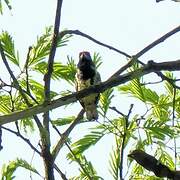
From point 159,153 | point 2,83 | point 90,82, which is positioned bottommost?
point 159,153

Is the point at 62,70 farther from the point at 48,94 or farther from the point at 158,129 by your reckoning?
the point at 48,94

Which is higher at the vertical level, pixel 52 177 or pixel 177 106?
pixel 177 106

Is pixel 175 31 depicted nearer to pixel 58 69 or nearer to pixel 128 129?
pixel 128 129

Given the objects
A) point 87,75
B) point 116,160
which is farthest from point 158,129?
point 87,75

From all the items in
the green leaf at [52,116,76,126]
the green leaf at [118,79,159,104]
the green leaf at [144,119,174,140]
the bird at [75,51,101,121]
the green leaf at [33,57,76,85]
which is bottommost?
the green leaf at [144,119,174,140]

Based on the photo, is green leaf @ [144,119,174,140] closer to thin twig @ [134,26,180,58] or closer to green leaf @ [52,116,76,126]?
green leaf @ [52,116,76,126]

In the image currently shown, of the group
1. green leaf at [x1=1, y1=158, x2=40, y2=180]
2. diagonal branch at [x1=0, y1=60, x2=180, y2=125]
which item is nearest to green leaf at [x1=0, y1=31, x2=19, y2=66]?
green leaf at [x1=1, y1=158, x2=40, y2=180]

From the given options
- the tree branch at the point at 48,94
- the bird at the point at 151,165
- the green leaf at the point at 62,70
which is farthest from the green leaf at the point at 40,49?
the bird at the point at 151,165

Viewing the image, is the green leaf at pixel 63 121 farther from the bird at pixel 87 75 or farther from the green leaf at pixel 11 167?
the bird at pixel 87 75

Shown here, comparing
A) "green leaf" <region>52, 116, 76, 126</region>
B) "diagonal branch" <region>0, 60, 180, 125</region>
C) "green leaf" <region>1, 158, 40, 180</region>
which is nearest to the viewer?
"diagonal branch" <region>0, 60, 180, 125</region>

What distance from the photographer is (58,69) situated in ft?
10.6

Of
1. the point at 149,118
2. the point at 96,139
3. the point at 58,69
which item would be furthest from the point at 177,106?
the point at 58,69

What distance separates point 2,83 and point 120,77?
0.63 meters

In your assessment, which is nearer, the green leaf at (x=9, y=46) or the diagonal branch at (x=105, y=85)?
the diagonal branch at (x=105, y=85)
